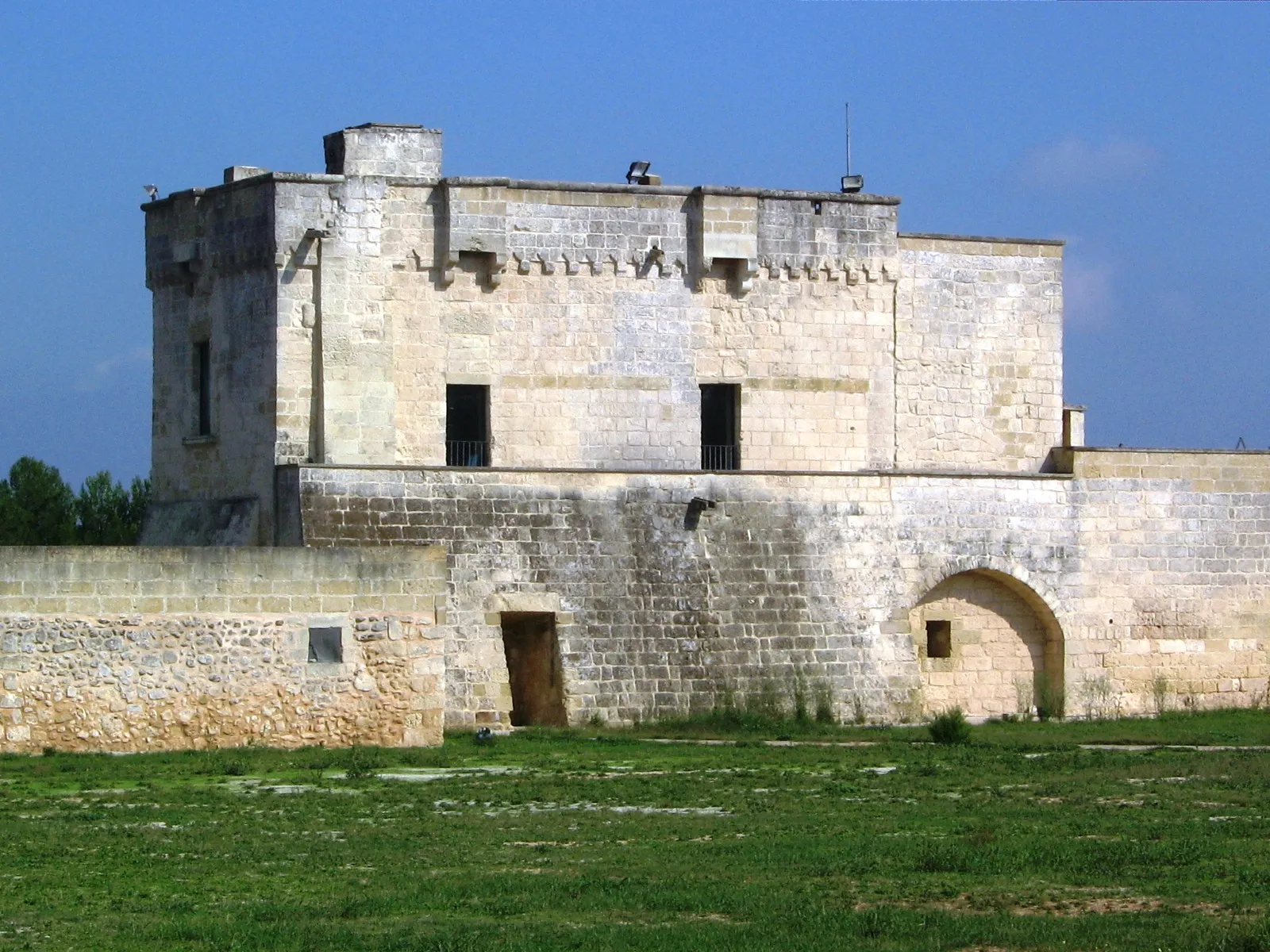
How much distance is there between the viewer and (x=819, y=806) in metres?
17.0

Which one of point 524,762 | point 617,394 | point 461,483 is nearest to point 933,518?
point 617,394

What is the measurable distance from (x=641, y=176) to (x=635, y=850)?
1548cm

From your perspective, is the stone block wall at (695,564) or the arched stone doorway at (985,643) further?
the arched stone doorway at (985,643)

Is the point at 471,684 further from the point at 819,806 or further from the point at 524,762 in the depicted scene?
the point at 819,806

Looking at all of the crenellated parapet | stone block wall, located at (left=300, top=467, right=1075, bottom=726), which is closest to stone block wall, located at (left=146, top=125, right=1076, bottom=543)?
the crenellated parapet

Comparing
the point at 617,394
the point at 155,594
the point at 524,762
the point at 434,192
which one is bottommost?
the point at 524,762

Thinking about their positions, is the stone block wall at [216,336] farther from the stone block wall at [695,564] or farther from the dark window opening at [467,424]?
the dark window opening at [467,424]

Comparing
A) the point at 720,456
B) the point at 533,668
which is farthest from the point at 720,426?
the point at 533,668

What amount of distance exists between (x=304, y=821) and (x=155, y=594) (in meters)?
5.82

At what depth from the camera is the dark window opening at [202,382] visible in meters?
27.8

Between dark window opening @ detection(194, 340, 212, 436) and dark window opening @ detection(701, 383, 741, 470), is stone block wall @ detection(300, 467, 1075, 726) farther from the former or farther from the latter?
dark window opening @ detection(194, 340, 212, 436)

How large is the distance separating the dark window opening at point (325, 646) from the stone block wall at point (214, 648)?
51mm

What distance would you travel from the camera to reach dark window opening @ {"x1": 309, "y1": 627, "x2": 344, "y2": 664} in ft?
71.4

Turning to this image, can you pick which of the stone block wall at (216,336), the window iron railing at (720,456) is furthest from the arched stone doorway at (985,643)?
the stone block wall at (216,336)
